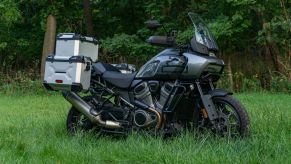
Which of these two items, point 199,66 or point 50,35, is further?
point 50,35

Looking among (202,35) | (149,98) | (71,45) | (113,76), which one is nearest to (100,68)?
(113,76)

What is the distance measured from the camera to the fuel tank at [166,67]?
248 inches

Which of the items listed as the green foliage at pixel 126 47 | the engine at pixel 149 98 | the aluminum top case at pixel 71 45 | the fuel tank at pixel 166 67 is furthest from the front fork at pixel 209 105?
the green foliage at pixel 126 47

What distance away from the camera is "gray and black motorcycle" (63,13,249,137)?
6062 mm

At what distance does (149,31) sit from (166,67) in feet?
44.6

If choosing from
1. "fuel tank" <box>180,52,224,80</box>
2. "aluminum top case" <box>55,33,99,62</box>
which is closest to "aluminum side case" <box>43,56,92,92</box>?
"aluminum top case" <box>55,33,99,62</box>

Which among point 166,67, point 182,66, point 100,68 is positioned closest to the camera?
point 182,66

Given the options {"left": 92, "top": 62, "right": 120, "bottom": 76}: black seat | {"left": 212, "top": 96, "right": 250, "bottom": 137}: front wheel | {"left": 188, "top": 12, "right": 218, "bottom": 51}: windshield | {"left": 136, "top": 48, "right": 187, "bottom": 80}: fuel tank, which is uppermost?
{"left": 188, "top": 12, "right": 218, "bottom": 51}: windshield

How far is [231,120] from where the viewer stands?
5.98m

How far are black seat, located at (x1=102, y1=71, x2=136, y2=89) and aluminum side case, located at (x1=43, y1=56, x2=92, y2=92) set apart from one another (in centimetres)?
25

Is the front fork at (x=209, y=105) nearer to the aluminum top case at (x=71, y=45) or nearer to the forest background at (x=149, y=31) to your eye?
the aluminum top case at (x=71, y=45)

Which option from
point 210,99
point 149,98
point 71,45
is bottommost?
point 149,98

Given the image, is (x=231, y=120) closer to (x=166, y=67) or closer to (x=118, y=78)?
(x=166, y=67)

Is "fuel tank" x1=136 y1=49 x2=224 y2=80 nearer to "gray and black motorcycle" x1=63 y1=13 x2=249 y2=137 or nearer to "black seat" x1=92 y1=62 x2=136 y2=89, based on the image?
"gray and black motorcycle" x1=63 y1=13 x2=249 y2=137
